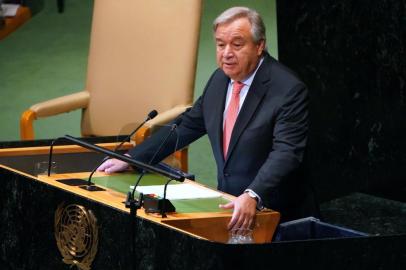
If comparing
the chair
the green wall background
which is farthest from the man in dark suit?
the green wall background

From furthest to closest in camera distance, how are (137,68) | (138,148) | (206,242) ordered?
1. (137,68)
2. (138,148)
3. (206,242)

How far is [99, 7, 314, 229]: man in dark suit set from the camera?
377 cm

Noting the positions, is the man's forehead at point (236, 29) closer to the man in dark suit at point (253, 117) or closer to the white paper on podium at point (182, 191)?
the man in dark suit at point (253, 117)

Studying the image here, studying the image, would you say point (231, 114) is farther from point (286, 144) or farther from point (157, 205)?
point (157, 205)

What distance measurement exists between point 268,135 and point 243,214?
0.49 meters

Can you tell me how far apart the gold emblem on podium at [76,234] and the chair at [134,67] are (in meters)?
1.23

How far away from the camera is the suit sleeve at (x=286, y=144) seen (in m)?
3.62

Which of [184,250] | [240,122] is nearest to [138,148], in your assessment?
[240,122]

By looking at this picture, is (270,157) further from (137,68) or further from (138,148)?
(137,68)

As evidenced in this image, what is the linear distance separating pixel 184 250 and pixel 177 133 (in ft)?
3.34

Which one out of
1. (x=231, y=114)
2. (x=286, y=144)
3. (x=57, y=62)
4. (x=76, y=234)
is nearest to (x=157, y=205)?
(x=76, y=234)

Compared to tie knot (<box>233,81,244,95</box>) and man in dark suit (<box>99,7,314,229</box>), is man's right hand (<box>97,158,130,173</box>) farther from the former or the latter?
tie knot (<box>233,81,244,95</box>)

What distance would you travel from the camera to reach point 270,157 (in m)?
3.70

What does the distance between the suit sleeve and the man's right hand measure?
0.49m
